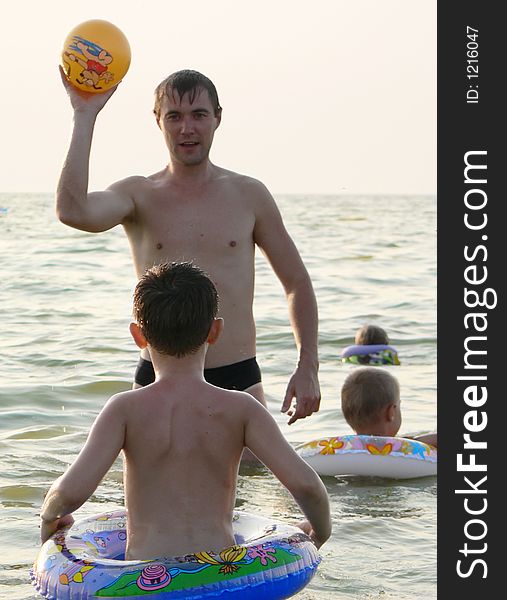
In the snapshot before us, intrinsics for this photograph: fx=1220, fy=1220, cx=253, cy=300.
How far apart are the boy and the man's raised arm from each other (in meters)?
2.45

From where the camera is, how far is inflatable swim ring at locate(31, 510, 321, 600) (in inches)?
151

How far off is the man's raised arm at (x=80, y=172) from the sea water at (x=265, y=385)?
155 cm

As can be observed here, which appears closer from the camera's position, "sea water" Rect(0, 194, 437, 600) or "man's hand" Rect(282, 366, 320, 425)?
"man's hand" Rect(282, 366, 320, 425)

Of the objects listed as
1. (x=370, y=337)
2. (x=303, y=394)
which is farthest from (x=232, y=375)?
(x=370, y=337)

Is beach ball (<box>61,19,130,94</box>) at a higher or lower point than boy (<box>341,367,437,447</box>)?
higher

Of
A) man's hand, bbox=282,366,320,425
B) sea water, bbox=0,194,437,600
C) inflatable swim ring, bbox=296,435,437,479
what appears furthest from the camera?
inflatable swim ring, bbox=296,435,437,479

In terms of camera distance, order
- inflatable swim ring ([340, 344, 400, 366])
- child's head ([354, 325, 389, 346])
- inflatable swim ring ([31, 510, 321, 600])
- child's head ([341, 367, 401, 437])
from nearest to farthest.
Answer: inflatable swim ring ([31, 510, 321, 600])
child's head ([341, 367, 401, 437])
inflatable swim ring ([340, 344, 400, 366])
child's head ([354, 325, 389, 346])

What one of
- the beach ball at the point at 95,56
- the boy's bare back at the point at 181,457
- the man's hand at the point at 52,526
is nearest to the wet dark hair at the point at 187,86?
the beach ball at the point at 95,56

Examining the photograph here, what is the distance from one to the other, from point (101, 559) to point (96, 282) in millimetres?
15873

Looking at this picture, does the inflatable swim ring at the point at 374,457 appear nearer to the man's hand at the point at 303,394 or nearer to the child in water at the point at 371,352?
the man's hand at the point at 303,394

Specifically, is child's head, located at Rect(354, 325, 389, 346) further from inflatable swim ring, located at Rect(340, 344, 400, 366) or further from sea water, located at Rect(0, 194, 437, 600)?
sea water, located at Rect(0, 194, 437, 600)

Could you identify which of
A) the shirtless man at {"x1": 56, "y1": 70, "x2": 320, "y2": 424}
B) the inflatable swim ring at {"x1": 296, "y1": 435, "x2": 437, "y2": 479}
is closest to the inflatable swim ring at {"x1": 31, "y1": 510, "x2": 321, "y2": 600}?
the shirtless man at {"x1": 56, "y1": 70, "x2": 320, "y2": 424}

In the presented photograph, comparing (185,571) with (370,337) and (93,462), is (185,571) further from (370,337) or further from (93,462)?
(370,337)

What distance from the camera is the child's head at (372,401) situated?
7.09 metres
